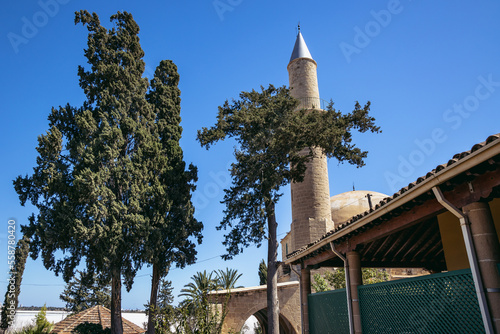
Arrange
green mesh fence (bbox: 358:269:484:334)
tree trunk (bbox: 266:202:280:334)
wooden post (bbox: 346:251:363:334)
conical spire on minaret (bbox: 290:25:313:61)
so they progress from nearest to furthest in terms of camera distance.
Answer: green mesh fence (bbox: 358:269:484:334), wooden post (bbox: 346:251:363:334), tree trunk (bbox: 266:202:280:334), conical spire on minaret (bbox: 290:25:313:61)

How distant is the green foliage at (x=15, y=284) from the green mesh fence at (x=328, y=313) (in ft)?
69.6

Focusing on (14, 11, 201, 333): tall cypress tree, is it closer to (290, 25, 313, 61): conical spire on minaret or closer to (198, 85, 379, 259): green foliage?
(198, 85, 379, 259): green foliage

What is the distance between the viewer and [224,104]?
1770 cm

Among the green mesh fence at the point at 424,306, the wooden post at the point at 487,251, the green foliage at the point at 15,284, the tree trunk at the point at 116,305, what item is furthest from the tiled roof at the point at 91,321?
the wooden post at the point at 487,251

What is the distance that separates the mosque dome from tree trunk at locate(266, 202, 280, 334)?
782 centimetres

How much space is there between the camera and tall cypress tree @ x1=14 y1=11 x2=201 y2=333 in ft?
49.8

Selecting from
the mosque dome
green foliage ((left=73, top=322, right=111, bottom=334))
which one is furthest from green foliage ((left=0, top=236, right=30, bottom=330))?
the mosque dome

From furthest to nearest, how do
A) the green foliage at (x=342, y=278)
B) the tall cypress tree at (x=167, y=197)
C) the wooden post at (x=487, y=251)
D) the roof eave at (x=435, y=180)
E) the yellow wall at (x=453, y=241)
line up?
the tall cypress tree at (x=167, y=197) → the green foliage at (x=342, y=278) → the yellow wall at (x=453, y=241) → the wooden post at (x=487, y=251) → the roof eave at (x=435, y=180)

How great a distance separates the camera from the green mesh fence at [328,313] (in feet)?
23.5

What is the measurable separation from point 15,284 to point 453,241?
87.6 feet

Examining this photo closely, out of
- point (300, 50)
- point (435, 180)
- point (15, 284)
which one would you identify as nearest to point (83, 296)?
point (15, 284)

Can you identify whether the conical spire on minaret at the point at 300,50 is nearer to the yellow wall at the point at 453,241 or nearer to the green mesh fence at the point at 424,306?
the yellow wall at the point at 453,241

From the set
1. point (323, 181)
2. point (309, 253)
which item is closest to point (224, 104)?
point (323, 181)

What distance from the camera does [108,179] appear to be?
53.6 feet
